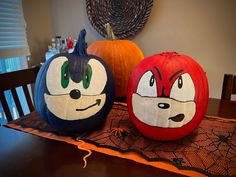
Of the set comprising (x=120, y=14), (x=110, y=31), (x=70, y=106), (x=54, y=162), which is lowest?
(x=54, y=162)

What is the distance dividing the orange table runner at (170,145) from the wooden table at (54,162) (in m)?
0.03

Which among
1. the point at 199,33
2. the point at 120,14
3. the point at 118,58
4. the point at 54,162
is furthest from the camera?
the point at 120,14

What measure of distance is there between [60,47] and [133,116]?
1.27 meters

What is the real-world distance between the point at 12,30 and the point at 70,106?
3.98ft

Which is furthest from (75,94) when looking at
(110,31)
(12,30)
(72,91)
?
(12,30)

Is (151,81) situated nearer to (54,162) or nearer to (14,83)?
(54,162)

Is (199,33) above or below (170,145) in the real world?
above

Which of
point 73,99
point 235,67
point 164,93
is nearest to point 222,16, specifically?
point 235,67

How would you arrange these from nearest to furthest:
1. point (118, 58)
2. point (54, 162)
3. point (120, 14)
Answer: point (54, 162), point (118, 58), point (120, 14)

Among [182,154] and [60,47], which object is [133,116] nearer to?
[182,154]

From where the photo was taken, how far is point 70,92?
0.51 meters

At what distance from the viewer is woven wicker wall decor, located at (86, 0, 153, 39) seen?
4.39 ft

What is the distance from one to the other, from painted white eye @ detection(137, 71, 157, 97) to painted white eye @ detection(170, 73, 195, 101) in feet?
0.15

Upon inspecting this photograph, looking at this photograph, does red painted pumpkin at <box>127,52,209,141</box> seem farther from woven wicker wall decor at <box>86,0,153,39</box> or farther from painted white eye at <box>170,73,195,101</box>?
woven wicker wall decor at <box>86,0,153,39</box>
